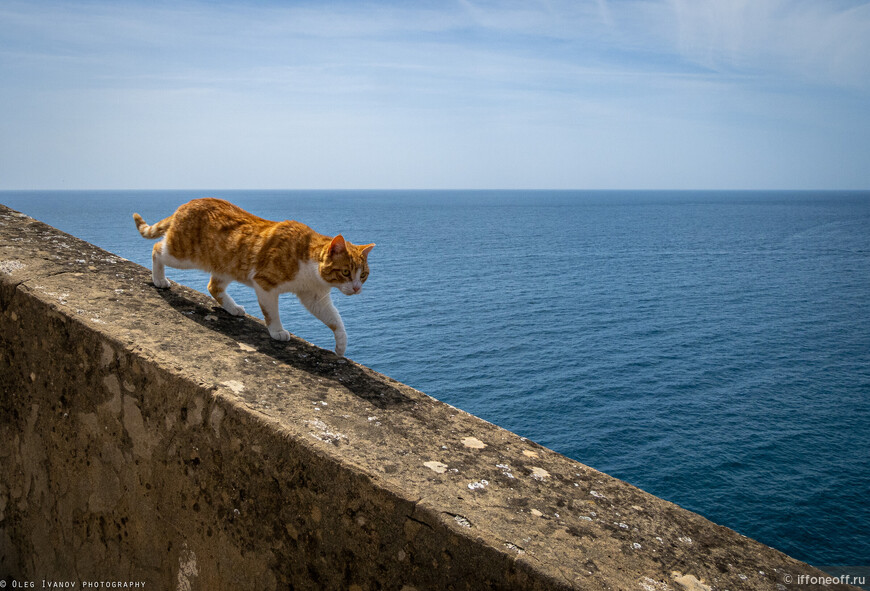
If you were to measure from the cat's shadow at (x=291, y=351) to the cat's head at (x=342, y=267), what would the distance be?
562 millimetres

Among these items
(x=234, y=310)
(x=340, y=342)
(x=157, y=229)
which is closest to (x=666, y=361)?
(x=340, y=342)

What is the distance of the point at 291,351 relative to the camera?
3285mm

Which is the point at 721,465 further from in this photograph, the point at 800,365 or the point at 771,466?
the point at 800,365

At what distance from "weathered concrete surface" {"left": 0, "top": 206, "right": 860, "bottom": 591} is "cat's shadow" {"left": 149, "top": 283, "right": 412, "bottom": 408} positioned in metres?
0.02

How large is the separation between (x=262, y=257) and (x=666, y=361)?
55.8 metres

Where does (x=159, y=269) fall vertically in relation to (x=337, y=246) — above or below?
below

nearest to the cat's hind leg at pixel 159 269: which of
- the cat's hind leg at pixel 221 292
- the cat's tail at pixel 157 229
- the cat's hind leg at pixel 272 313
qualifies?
the cat's tail at pixel 157 229

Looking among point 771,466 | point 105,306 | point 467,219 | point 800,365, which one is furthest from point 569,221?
point 105,306

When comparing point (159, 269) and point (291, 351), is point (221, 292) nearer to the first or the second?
point (159, 269)

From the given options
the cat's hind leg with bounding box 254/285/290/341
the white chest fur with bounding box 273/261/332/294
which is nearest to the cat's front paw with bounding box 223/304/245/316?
the cat's hind leg with bounding box 254/285/290/341

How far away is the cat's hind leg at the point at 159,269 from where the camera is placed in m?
3.73

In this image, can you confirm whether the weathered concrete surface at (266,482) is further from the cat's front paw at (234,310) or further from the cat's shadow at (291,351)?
the cat's front paw at (234,310)

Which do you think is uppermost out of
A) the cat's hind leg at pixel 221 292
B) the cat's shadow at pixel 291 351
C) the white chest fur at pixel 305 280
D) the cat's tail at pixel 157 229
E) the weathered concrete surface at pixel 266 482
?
the cat's tail at pixel 157 229

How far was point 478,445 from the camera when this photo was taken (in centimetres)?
267
